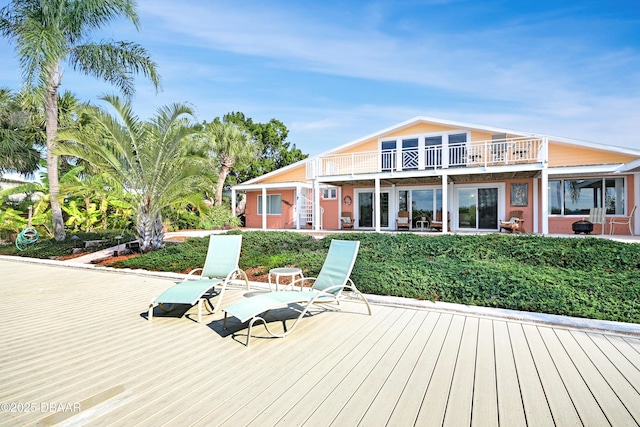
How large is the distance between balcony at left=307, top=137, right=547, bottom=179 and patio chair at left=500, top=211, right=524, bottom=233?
7.38 ft

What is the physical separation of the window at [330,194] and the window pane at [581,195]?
10.6m

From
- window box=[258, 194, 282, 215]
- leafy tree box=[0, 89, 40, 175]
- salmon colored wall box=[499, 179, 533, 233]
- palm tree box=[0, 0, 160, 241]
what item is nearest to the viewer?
palm tree box=[0, 0, 160, 241]

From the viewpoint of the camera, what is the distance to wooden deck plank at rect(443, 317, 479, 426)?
8.12 ft

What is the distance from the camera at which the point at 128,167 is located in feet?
34.2

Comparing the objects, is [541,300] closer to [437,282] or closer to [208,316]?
[437,282]

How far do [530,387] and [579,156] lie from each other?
50.7ft

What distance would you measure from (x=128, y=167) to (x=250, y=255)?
4.58 m

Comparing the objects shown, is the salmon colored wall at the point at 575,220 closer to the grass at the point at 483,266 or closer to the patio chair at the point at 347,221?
the grass at the point at 483,266

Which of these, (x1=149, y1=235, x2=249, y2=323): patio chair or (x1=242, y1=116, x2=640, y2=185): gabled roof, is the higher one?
(x1=242, y1=116, x2=640, y2=185): gabled roof

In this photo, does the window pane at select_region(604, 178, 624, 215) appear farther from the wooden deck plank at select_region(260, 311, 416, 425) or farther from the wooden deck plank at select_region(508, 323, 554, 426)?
the wooden deck plank at select_region(260, 311, 416, 425)

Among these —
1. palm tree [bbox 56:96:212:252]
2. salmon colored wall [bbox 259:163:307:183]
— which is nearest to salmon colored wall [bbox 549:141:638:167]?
salmon colored wall [bbox 259:163:307:183]

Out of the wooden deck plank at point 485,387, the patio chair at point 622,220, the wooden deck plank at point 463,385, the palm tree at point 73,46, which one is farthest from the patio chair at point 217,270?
the patio chair at point 622,220

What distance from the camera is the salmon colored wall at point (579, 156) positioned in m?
14.1

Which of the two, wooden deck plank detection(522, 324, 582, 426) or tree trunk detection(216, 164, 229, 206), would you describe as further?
tree trunk detection(216, 164, 229, 206)
